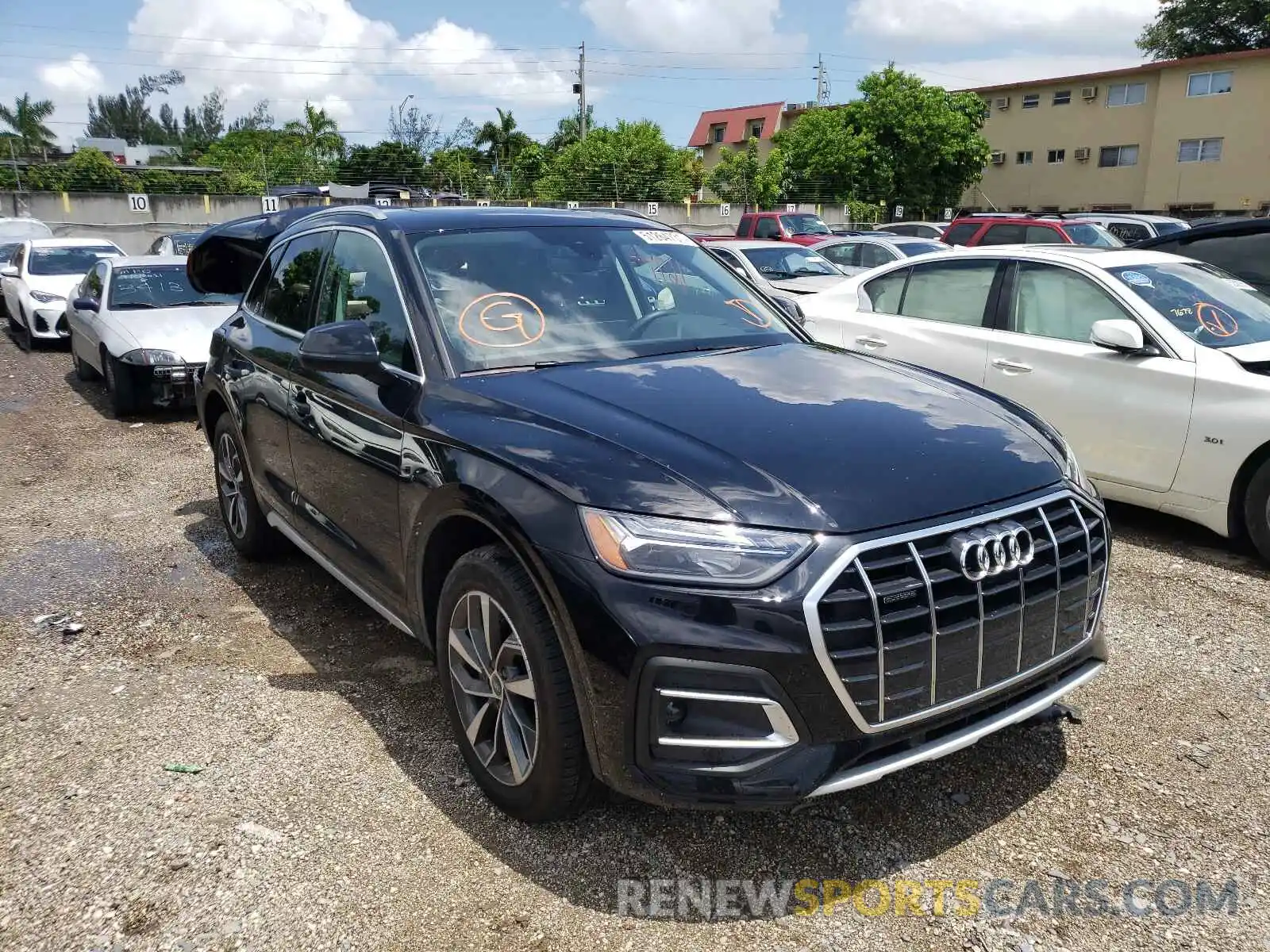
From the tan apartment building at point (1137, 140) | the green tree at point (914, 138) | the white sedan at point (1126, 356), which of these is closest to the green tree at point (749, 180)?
the green tree at point (914, 138)

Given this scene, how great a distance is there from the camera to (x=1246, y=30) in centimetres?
5050

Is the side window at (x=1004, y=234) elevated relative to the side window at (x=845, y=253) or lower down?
elevated

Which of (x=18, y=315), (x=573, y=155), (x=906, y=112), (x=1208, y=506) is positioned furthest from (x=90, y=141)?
(x=1208, y=506)

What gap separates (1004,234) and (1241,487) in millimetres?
13198

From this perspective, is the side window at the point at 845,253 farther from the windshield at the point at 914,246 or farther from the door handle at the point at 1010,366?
the door handle at the point at 1010,366

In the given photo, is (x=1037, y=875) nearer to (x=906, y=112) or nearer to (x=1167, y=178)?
(x=906, y=112)

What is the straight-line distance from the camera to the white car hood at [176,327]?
360 inches

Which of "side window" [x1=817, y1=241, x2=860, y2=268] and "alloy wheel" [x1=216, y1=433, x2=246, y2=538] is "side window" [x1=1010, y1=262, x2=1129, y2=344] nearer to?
"alloy wheel" [x1=216, y1=433, x2=246, y2=538]

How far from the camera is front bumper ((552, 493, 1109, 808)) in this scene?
2342mm

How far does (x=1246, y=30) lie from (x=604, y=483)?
61.9 meters

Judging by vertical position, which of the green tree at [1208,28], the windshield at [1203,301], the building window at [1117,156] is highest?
the green tree at [1208,28]

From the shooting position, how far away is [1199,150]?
42.0 meters

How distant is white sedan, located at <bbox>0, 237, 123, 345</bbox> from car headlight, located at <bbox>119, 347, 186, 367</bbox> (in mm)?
5195

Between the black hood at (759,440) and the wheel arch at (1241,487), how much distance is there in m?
2.48
